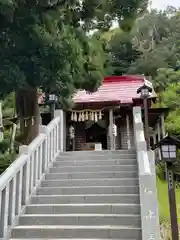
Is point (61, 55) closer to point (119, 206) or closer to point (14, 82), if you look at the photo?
point (14, 82)

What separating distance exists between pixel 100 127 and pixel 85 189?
9124mm

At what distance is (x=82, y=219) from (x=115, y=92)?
9928mm

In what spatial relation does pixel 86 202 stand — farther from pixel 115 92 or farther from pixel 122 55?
pixel 122 55

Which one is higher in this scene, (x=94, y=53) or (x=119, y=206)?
(x=94, y=53)

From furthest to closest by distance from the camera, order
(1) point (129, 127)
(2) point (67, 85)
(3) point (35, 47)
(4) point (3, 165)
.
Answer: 1. (1) point (129, 127)
2. (4) point (3, 165)
3. (2) point (67, 85)
4. (3) point (35, 47)

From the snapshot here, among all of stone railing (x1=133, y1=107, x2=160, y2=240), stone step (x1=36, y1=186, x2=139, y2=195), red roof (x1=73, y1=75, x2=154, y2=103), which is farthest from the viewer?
red roof (x1=73, y1=75, x2=154, y2=103)

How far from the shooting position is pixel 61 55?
6340 millimetres

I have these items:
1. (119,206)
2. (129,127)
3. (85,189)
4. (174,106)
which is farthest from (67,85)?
(174,106)

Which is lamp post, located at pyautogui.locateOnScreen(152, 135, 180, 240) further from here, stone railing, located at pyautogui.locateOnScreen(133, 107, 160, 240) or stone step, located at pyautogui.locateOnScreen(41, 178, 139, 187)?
stone step, located at pyautogui.locateOnScreen(41, 178, 139, 187)

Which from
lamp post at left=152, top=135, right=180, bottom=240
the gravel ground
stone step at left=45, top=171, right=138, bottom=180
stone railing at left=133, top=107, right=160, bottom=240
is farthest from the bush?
lamp post at left=152, top=135, right=180, bottom=240

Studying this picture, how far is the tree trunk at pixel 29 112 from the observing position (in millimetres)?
Answer: 8844

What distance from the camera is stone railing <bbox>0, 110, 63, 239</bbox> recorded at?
470 centimetres

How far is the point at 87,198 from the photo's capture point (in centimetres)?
554

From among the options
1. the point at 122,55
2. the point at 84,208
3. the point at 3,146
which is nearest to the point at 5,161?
the point at 3,146
